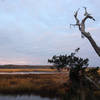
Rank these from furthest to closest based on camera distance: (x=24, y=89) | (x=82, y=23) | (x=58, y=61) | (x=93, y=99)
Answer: (x=58, y=61) → (x=24, y=89) → (x=93, y=99) → (x=82, y=23)

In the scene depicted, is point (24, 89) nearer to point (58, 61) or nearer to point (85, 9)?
point (58, 61)

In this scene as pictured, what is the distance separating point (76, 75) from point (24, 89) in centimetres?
1965

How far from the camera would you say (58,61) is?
136ft

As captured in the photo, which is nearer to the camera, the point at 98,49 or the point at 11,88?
the point at 98,49

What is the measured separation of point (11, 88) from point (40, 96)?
5784mm

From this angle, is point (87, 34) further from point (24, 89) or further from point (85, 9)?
point (24, 89)

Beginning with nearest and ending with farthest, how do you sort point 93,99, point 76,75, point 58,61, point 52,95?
point 76,75 < point 93,99 < point 52,95 < point 58,61

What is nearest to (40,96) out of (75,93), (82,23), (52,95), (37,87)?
(52,95)

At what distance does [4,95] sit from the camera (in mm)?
25531

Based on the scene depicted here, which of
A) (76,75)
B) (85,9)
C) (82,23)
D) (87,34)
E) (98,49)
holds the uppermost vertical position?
(85,9)

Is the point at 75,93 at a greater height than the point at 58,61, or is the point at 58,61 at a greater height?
the point at 58,61

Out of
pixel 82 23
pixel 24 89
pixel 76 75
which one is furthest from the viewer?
pixel 24 89

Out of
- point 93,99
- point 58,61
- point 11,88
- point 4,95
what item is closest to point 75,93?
point 93,99

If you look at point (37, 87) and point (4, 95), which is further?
point (37, 87)
